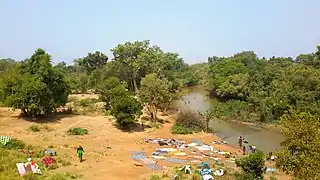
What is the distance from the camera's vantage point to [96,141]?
31.2 metres

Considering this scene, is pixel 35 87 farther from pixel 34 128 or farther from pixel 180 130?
pixel 180 130

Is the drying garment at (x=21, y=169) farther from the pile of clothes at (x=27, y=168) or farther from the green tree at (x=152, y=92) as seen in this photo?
the green tree at (x=152, y=92)

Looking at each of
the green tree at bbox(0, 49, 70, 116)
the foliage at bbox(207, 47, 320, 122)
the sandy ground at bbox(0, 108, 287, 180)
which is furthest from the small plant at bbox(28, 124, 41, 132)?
the foliage at bbox(207, 47, 320, 122)

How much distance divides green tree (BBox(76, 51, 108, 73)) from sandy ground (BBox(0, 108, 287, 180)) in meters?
36.2

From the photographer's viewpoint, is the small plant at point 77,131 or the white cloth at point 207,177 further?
the small plant at point 77,131

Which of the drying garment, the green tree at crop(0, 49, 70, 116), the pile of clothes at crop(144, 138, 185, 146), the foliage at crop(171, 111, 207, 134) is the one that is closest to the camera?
the drying garment

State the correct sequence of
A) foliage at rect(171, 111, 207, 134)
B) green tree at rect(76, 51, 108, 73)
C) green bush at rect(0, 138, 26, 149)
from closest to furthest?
1. green bush at rect(0, 138, 26, 149)
2. foliage at rect(171, 111, 207, 134)
3. green tree at rect(76, 51, 108, 73)

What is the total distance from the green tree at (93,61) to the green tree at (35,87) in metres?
36.5

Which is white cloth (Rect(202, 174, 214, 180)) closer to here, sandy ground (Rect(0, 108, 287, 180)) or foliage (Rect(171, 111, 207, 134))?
sandy ground (Rect(0, 108, 287, 180))

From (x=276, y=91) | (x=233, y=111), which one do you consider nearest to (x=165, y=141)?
(x=233, y=111)

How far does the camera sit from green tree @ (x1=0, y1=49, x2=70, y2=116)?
35781mm

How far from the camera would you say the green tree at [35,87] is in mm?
35781

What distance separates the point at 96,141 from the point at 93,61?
48.7 metres

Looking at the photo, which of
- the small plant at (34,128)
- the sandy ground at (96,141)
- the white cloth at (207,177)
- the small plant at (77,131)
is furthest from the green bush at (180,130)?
the white cloth at (207,177)
